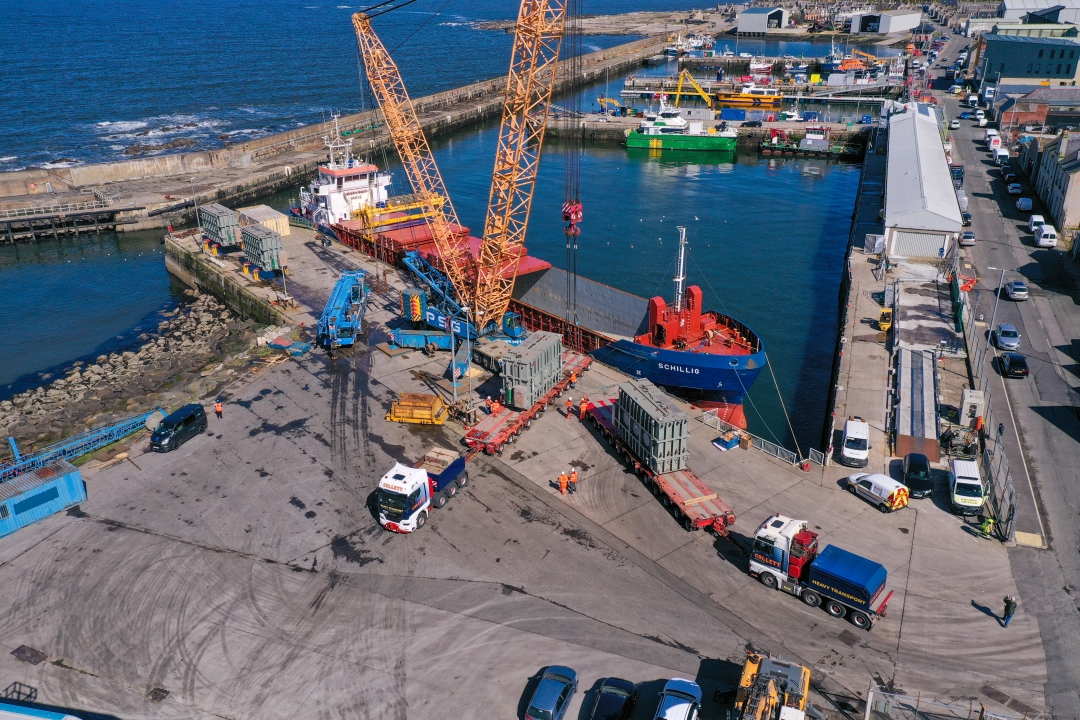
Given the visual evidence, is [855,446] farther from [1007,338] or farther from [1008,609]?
[1007,338]

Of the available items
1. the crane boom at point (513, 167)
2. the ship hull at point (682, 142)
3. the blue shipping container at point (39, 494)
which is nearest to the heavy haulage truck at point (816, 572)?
the crane boom at point (513, 167)

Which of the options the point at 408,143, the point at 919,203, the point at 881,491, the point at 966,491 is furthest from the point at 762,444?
the point at 919,203

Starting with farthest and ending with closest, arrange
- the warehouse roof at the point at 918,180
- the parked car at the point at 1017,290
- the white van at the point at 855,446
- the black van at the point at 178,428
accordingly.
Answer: the warehouse roof at the point at 918,180 → the parked car at the point at 1017,290 → the black van at the point at 178,428 → the white van at the point at 855,446

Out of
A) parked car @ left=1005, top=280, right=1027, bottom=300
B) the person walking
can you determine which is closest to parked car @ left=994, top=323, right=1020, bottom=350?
parked car @ left=1005, top=280, right=1027, bottom=300

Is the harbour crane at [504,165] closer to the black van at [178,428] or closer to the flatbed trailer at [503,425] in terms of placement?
the flatbed trailer at [503,425]

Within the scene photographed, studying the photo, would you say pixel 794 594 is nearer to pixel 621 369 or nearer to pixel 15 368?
pixel 621 369

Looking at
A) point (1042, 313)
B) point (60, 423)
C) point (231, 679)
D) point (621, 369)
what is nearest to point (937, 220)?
point (1042, 313)

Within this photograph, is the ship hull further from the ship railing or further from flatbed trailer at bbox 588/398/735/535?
flatbed trailer at bbox 588/398/735/535
